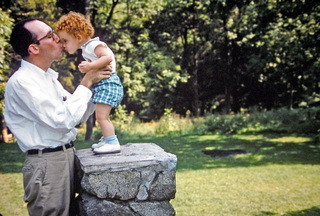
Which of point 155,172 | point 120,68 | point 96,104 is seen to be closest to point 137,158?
point 155,172

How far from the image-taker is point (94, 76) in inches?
98.3

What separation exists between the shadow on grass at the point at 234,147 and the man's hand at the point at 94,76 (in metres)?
5.52

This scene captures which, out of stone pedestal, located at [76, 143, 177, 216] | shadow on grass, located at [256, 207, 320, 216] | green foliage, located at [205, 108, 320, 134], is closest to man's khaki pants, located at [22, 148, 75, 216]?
stone pedestal, located at [76, 143, 177, 216]

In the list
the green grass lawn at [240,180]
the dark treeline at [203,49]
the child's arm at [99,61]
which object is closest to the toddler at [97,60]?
the child's arm at [99,61]

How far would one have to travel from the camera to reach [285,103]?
63.3ft

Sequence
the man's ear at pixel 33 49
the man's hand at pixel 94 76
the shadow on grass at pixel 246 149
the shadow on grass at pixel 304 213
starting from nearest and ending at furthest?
the man's ear at pixel 33 49 < the man's hand at pixel 94 76 < the shadow on grass at pixel 304 213 < the shadow on grass at pixel 246 149

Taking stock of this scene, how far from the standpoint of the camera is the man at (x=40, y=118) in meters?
2.02

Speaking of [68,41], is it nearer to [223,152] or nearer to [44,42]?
[44,42]

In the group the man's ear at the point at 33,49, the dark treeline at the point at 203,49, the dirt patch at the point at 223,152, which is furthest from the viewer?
the dark treeline at the point at 203,49

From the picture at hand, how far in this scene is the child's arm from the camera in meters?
2.50

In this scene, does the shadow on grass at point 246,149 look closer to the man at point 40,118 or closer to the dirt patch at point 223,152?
the dirt patch at point 223,152

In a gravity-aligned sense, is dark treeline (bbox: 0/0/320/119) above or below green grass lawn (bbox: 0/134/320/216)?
above

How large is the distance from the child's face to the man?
251 millimetres

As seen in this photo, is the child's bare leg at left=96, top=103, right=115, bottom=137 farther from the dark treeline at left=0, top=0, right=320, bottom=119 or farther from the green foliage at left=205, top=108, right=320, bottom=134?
the green foliage at left=205, top=108, right=320, bottom=134
